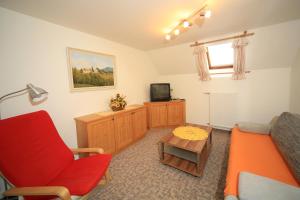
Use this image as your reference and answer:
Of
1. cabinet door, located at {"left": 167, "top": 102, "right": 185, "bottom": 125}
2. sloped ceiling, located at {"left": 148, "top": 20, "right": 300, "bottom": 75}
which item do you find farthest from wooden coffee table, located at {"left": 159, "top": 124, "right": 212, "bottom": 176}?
sloped ceiling, located at {"left": 148, "top": 20, "right": 300, "bottom": 75}

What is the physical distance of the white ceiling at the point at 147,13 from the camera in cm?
164

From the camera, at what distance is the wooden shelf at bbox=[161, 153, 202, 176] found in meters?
1.97

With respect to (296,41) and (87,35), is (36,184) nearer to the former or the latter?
(87,35)

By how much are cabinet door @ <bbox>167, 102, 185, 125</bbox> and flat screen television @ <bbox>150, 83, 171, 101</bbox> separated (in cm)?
31

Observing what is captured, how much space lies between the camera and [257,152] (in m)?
1.71

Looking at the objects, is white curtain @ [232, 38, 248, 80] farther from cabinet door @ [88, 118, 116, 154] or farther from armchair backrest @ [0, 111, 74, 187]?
armchair backrest @ [0, 111, 74, 187]

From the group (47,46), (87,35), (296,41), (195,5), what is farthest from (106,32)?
(296,41)

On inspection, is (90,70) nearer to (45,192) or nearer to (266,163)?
(45,192)

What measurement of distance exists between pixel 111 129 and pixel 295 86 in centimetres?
367

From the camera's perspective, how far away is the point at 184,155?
7.43ft

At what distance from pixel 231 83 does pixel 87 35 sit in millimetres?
3481

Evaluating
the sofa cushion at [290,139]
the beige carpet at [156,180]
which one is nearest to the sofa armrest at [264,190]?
the sofa cushion at [290,139]

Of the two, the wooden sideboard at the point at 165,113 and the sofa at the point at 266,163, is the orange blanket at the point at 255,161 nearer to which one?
the sofa at the point at 266,163

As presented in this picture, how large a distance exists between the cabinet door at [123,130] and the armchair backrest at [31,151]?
1.02 metres
